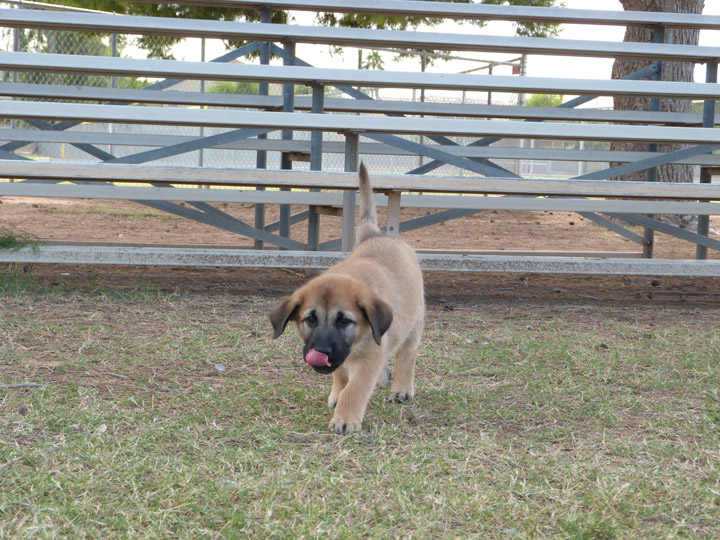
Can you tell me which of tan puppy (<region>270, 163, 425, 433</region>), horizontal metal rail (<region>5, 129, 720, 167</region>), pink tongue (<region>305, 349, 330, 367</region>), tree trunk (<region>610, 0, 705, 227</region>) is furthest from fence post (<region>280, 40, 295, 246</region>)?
tree trunk (<region>610, 0, 705, 227</region>)

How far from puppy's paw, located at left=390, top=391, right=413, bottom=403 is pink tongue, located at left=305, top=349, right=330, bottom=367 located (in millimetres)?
777

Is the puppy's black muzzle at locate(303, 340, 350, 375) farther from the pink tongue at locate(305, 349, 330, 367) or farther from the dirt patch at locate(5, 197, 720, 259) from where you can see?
the dirt patch at locate(5, 197, 720, 259)

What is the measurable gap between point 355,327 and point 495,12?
500cm

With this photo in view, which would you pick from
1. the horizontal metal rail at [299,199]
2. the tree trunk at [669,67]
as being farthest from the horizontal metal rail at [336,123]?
the tree trunk at [669,67]

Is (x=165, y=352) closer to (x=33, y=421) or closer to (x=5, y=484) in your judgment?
(x=33, y=421)

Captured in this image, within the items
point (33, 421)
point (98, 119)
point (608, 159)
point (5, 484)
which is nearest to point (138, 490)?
point (5, 484)

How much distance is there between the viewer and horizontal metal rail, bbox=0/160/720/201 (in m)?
5.10

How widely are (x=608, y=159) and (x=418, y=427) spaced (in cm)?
515

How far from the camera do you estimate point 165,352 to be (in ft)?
13.4

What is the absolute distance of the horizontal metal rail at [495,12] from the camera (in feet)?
22.2

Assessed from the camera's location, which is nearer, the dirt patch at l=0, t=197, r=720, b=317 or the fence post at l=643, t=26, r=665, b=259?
the dirt patch at l=0, t=197, r=720, b=317

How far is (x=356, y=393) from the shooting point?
3.08 meters

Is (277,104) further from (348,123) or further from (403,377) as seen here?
(403,377)

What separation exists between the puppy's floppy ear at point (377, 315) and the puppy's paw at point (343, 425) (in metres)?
0.35
